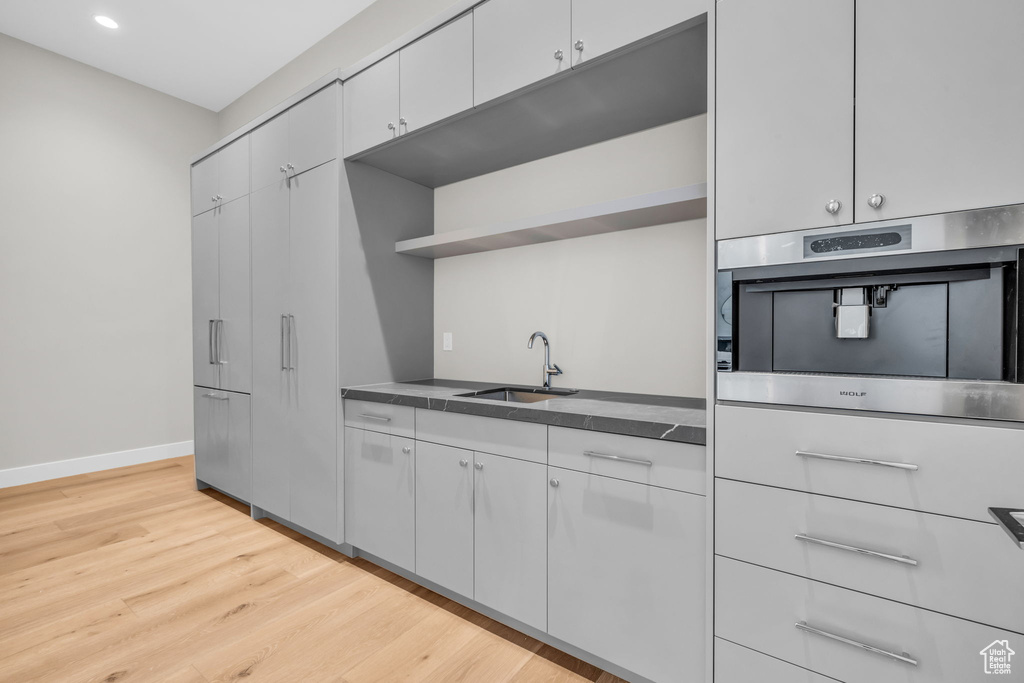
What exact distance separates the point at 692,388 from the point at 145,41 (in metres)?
4.47

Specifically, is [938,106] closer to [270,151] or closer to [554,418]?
[554,418]

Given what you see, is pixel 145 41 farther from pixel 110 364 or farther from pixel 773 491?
pixel 773 491

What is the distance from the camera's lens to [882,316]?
1159mm

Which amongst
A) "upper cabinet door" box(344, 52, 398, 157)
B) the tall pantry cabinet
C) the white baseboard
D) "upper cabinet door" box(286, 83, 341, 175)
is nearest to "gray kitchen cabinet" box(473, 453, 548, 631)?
the tall pantry cabinet

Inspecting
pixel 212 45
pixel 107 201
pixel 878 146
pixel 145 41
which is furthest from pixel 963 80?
pixel 107 201

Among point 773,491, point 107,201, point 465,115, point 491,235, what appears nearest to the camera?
point 773,491

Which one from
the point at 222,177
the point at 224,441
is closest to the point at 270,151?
the point at 222,177

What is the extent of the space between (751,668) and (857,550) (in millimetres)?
434

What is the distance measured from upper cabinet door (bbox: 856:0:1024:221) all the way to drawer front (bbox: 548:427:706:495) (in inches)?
29.9

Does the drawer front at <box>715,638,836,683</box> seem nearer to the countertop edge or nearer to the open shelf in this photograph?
the countertop edge

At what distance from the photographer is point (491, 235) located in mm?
2158

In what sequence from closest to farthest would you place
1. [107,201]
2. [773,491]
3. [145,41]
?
[773,491], [145,41], [107,201]

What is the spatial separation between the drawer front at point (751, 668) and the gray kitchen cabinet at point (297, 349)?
178 cm

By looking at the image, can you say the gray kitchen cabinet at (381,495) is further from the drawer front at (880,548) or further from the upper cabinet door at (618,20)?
the upper cabinet door at (618,20)
